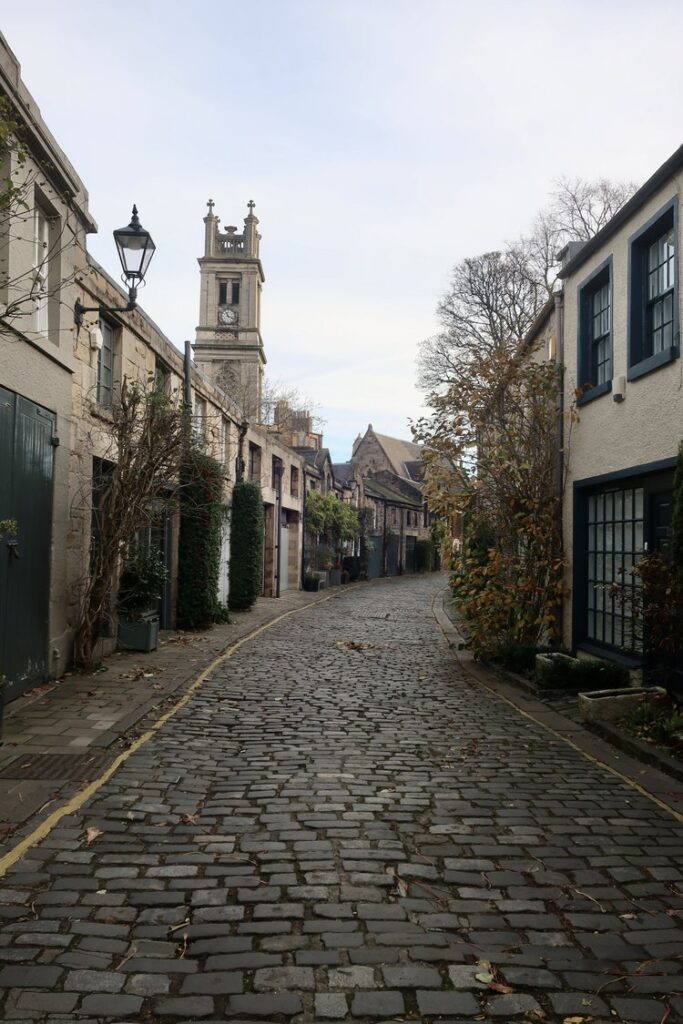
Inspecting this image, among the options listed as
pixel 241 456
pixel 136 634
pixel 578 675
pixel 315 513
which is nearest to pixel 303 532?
pixel 315 513

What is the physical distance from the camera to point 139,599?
11867mm

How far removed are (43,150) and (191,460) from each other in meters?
5.35

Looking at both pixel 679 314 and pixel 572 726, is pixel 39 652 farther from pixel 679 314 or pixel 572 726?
pixel 679 314

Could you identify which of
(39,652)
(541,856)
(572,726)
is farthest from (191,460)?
(541,856)

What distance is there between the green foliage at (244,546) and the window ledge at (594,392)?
10.8m

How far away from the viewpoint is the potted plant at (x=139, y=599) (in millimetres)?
11695

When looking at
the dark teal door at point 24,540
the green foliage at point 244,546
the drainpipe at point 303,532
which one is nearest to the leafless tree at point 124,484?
the dark teal door at point 24,540

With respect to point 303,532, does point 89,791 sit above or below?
below

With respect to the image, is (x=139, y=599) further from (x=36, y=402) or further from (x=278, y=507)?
(x=278, y=507)

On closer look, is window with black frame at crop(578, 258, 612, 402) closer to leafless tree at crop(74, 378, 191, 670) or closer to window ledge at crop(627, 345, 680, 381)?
window ledge at crop(627, 345, 680, 381)

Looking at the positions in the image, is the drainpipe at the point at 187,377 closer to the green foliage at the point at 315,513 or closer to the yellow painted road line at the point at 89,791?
the yellow painted road line at the point at 89,791

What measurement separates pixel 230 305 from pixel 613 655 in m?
54.8

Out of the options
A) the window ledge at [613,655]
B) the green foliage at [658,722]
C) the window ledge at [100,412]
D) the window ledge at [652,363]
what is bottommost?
the green foliage at [658,722]

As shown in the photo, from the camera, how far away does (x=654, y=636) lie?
7.20m
